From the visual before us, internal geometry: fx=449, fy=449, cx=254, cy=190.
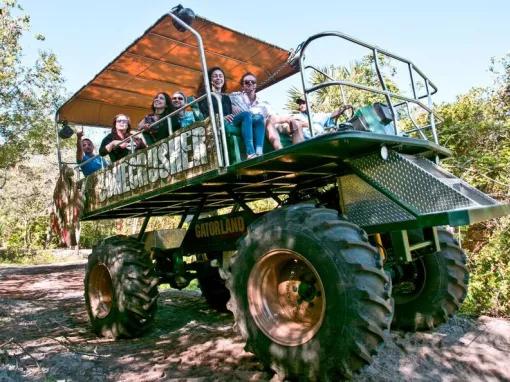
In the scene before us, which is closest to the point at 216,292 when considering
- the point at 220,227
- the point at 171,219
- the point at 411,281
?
the point at 220,227

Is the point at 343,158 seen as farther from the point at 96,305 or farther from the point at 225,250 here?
the point at 96,305

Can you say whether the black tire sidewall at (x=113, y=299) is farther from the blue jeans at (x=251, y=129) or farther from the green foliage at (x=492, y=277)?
the green foliage at (x=492, y=277)

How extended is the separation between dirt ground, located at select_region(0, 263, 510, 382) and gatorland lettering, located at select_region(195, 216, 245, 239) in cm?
112

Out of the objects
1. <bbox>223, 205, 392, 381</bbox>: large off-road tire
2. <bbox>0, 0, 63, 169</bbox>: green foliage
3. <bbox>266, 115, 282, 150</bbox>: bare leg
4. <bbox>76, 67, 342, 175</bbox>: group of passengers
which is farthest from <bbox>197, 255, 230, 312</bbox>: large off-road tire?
<bbox>0, 0, 63, 169</bbox>: green foliage

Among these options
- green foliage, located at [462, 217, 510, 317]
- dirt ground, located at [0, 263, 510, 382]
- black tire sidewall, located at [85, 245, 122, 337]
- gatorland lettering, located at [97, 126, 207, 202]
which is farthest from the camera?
green foliage, located at [462, 217, 510, 317]

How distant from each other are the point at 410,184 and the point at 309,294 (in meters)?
1.22

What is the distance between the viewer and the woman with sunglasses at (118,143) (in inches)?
226

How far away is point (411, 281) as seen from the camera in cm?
487

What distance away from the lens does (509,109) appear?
32.2 feet

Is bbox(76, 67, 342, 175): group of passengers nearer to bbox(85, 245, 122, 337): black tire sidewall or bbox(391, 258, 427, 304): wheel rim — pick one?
bbox(85, 245, 122, 337): black tire sidewall

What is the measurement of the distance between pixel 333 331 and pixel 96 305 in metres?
3.76

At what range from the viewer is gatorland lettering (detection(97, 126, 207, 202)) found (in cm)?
434

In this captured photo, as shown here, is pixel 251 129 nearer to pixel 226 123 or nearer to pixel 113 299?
pixel 226 123

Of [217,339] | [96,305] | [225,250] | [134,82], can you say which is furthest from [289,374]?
[134,82]
